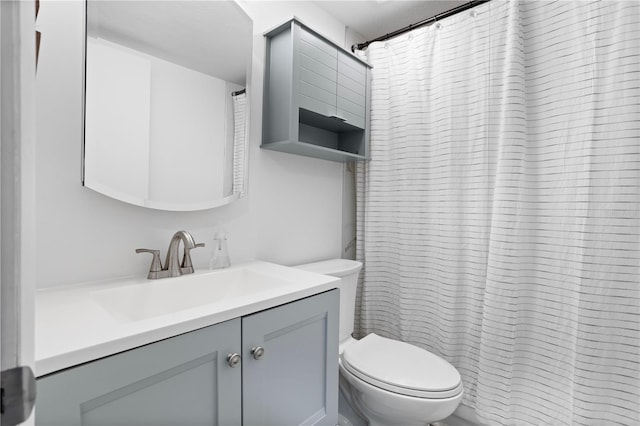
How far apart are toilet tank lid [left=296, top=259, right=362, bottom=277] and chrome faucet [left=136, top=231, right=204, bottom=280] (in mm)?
631

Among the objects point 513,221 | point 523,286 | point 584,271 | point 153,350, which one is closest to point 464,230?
point 513,221

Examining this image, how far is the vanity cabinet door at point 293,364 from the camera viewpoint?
3.00 feet

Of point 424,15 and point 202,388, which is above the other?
point 424,15

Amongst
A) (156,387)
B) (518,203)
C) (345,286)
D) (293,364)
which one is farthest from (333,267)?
(156,387)

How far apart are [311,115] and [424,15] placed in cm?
106

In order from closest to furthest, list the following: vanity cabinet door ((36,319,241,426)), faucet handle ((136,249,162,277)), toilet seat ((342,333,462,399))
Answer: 1. vanity cabinet door ((36,319,241,426))
2. faucet handle ((136,249,162,277))
3. toilet seat ((342,333,462,399))

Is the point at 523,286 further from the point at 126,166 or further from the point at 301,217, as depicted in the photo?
the point at 126,166

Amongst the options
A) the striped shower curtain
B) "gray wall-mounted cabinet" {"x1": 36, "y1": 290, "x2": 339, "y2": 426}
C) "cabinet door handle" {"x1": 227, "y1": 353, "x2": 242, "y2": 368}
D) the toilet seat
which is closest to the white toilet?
the toilet seat

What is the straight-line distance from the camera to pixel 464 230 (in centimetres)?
166

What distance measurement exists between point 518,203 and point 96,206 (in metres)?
1.74

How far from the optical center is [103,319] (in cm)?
77

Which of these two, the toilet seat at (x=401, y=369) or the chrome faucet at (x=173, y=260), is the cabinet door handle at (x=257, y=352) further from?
the toilet seat at (x=401, y=369)

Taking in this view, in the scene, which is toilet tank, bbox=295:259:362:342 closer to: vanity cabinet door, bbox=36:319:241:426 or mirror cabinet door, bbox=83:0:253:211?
mirror cabinet door, bbox=83:0:253:211

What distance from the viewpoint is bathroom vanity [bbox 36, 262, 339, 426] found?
634mm
